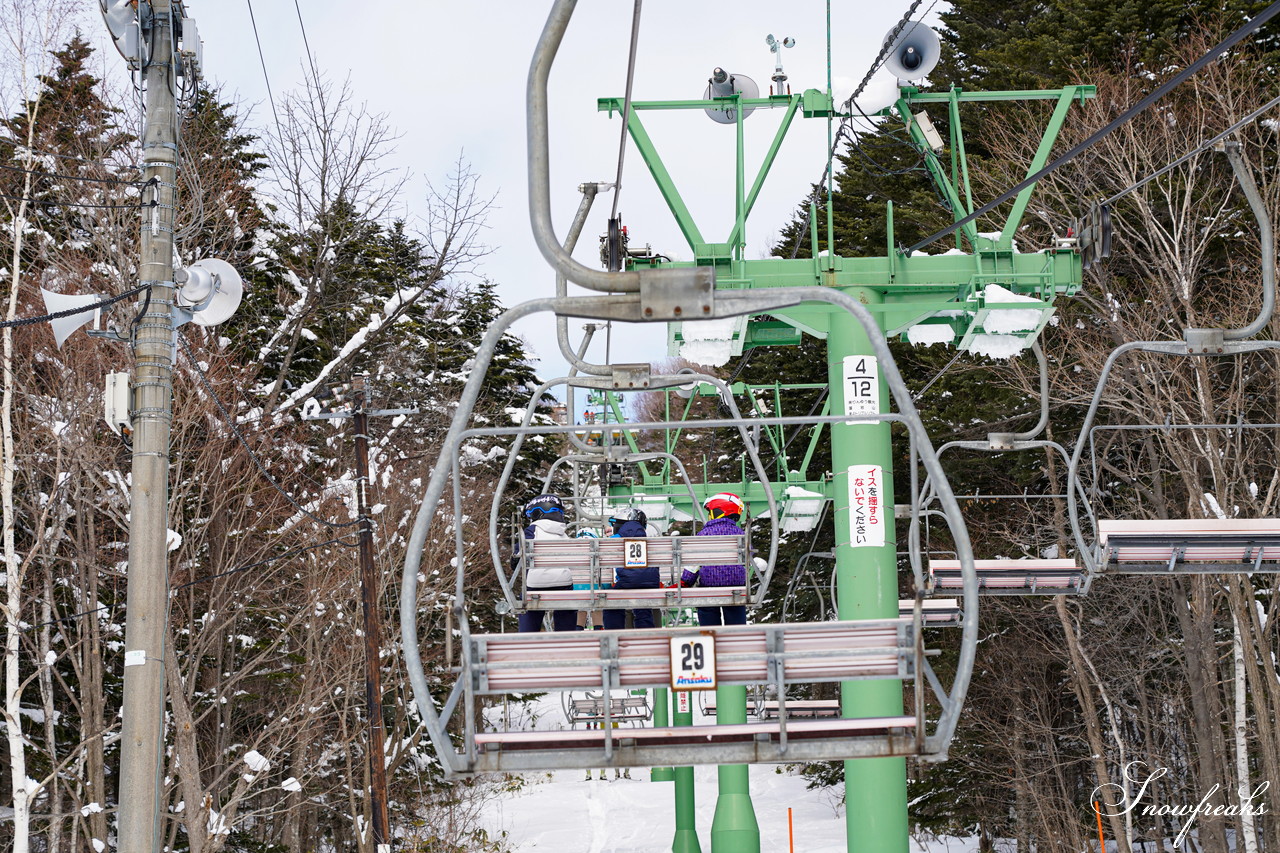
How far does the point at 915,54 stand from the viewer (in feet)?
42.5

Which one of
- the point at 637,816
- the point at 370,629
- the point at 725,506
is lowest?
the point at 637,816

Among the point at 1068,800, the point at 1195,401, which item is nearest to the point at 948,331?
the point at 1195,401

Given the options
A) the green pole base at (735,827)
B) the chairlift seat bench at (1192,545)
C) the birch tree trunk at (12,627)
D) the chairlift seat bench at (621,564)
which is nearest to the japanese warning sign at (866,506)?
the chairlift seat bench at (621,564)

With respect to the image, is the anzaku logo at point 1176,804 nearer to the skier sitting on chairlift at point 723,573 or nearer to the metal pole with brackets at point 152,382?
the skier sitting on chairlift at point 723,573

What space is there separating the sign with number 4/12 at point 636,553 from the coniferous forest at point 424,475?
3.67 m

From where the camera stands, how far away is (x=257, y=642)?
73.4 feet

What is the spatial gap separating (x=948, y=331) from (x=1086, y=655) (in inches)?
340

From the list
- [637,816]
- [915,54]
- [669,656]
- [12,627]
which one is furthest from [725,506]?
[637,816]

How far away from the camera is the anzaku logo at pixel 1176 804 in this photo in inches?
673

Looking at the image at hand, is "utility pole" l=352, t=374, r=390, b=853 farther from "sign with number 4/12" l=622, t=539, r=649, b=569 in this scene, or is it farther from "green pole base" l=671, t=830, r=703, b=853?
"green pole base" l=671, t=830, r=703, b=853

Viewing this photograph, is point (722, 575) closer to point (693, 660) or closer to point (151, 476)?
point (151, 476)

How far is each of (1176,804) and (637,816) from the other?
13865 millimetres

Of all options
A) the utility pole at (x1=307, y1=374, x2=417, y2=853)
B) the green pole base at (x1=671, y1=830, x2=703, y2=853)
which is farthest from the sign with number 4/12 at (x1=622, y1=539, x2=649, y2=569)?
the green pole base at (x1=671, y1=830, x2=703, y2=853)

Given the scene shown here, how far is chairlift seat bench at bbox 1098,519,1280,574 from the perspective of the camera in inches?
387
